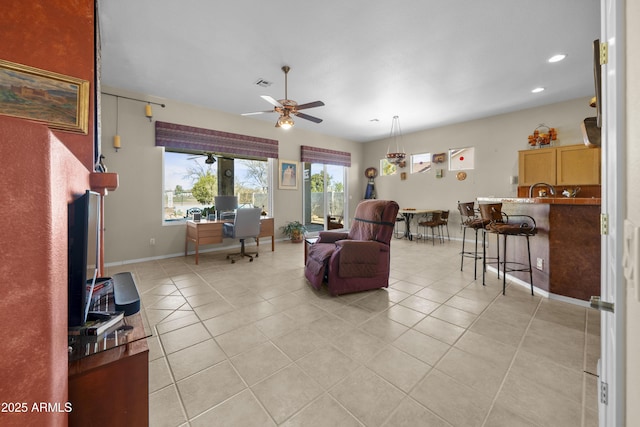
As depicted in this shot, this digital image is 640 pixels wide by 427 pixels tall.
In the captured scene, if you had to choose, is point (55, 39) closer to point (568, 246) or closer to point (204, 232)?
point (204, 232)

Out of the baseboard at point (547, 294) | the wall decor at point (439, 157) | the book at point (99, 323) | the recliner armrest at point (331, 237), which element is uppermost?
the wall decor at point (439, 157)

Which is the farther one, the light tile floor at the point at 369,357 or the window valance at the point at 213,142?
the window valance at the point at 213,142

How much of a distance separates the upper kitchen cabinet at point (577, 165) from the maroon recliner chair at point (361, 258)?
12.8 feet

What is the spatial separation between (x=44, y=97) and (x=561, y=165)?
6.80 metres

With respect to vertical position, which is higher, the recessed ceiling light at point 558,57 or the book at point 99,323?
the recessed ceiling light at point 558,57

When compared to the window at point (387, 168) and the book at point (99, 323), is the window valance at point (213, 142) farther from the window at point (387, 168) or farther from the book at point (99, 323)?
the book at point (99, 323)

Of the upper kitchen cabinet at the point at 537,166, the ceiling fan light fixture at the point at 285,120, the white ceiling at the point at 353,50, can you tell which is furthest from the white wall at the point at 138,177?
the upper kitchen cabinet at the point at 537,166

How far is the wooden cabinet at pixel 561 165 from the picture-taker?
Result: 4293 millimetres

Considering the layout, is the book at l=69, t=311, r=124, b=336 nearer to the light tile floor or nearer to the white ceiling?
the light tile floor

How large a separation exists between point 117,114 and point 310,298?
4.21m

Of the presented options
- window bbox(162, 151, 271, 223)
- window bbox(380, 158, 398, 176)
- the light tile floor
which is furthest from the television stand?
window bbox(380, 158, 398, 176)

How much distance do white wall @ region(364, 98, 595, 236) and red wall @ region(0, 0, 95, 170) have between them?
6593 mm

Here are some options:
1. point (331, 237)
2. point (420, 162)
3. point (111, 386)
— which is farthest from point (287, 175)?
point (111, 386)

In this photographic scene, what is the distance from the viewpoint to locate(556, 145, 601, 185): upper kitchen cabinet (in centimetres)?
425
